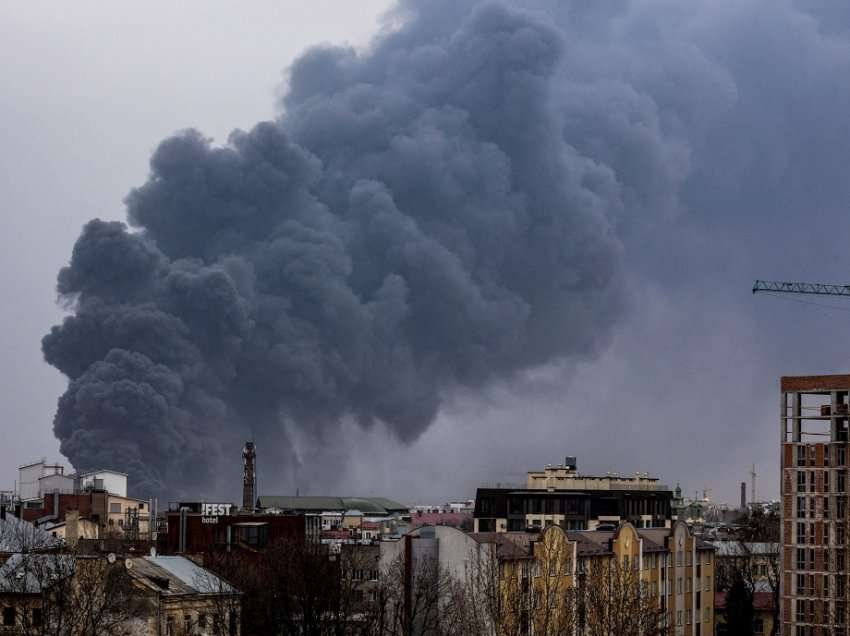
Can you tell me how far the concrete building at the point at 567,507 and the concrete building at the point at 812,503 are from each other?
33.1 metres

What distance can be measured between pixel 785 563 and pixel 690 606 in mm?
4309

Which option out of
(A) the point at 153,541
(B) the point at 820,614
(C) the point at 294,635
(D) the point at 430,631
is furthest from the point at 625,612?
(A) the point at 153,541

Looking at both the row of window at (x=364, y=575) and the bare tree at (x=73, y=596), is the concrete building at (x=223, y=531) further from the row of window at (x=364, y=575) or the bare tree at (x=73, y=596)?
the bare tree at (x=73, y=596)

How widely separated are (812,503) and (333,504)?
Result: 7479 centimetres

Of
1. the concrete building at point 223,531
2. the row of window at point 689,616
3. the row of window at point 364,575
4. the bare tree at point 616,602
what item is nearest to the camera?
the bare tree at point 616,602

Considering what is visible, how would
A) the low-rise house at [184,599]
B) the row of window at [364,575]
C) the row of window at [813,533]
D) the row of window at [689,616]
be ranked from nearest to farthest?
the low-rise house at [184,599], the row of window at [813,533], the row of window at [364,575], the row of window at [689,616]

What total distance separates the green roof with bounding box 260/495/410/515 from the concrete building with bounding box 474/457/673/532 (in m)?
26.3

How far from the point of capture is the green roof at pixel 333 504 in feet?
401

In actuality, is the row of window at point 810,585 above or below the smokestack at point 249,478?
below

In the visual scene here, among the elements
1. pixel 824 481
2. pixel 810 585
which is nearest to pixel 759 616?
pixel 810 585

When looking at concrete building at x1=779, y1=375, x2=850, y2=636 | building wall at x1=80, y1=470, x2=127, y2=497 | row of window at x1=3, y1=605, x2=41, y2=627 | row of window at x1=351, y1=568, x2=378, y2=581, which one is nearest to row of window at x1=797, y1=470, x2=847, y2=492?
concrete building at x1=779, y1=375, x2=850, y2=636

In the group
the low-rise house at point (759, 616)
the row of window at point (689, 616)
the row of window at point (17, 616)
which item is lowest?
the low-rise house at point (759, 616)

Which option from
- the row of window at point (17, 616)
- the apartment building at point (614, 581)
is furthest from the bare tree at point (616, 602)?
the row of window at point (17, 616)

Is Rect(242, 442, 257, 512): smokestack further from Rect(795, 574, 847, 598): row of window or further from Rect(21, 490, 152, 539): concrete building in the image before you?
Rect(795, 574, 847, 598): row of window
